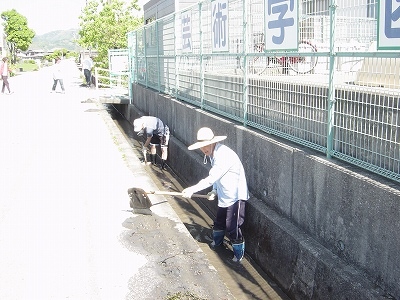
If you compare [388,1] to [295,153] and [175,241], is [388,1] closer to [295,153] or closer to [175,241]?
[295,153]

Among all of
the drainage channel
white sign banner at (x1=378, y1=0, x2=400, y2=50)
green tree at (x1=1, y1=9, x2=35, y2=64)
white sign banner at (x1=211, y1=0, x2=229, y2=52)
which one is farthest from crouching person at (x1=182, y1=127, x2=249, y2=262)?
green tree at (x1=1, y1=9, x2=35, y2=64)

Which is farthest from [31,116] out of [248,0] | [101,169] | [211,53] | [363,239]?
[363,239]

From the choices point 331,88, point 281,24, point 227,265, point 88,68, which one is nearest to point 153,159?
point 227,265

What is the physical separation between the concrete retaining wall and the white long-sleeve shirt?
32 cm

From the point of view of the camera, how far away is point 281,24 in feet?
18.6

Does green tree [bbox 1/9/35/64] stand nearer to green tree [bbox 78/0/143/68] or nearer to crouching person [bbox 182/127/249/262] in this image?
green tree [bbox 78/0/143/68]

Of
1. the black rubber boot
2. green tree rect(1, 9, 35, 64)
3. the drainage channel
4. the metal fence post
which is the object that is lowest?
the drainage channel

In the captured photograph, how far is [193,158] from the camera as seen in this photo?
29.8 ft

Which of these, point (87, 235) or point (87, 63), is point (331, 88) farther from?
point (87, 63)

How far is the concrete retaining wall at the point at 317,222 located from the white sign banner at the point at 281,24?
1.14 metres

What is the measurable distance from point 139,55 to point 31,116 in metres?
4.28

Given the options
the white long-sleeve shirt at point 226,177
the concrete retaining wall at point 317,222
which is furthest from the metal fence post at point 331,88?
the white long-sleeve shirt at point 226,177

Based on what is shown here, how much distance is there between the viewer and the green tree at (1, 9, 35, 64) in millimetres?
99438

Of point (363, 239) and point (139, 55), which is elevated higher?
point (139, 55)
